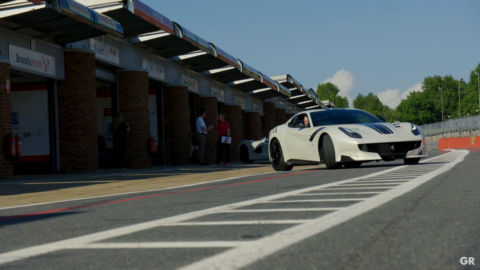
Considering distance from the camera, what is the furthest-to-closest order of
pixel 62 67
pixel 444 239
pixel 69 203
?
pixel 62 67 < pixel 69 203 < pixel 444 239

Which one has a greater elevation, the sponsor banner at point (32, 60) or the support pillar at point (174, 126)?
the sponsor banner at point (32, 60)

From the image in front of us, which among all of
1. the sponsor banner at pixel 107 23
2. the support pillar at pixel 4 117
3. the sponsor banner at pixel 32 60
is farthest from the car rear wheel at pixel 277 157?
the sponsor banner at pixel 32 60

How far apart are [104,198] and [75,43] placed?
1063cm

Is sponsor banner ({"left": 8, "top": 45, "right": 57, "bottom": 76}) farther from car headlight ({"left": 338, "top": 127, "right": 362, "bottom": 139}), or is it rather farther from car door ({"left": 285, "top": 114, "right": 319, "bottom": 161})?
car headlight ({"left": 338, "top": 127, "right": 362, "bottom": 139})

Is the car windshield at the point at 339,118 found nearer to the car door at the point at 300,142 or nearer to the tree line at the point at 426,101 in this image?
the car door at the point at 300,142

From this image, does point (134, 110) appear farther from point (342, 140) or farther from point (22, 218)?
point (22, 218)

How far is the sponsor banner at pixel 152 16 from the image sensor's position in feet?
55.5

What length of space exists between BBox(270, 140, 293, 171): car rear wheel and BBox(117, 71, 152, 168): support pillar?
775cm

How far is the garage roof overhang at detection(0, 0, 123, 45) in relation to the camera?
13.8 metres

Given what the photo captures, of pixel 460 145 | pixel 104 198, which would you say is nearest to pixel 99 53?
pixel 104 198

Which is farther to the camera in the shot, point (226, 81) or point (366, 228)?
point (226, 81)

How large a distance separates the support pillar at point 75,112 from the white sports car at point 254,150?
6.59m

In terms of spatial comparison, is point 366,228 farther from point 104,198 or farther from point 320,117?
point 320,117

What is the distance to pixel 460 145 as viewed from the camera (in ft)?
125
